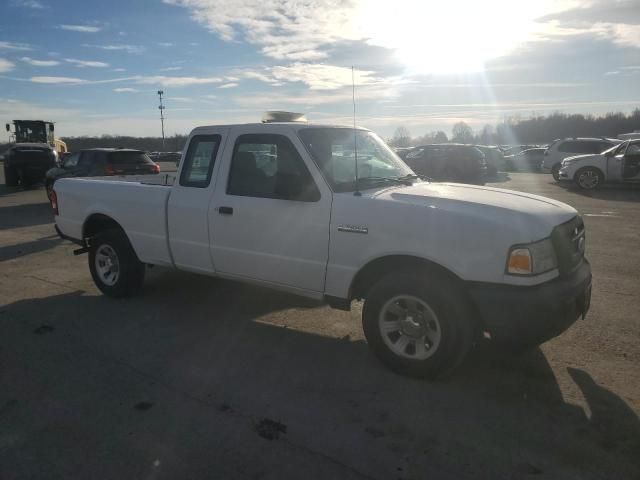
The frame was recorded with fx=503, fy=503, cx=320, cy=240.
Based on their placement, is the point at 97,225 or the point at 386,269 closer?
the point at 386,269

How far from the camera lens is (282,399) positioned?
357cm

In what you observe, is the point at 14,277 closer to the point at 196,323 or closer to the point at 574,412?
the point at 196,323

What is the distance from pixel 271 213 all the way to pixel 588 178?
16.3m

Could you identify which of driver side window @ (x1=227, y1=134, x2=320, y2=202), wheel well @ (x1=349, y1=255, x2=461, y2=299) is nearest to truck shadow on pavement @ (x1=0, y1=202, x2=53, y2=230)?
driver side window @ (x1=227, y1=134, x2=320, y2=202)

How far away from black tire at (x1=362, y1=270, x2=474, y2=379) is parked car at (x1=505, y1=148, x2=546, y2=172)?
31518 millimetres

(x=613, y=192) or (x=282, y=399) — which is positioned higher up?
(x=613, y=192)

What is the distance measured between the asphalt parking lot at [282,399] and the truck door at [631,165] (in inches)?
503

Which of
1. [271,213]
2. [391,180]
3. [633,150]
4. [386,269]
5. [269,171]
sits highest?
[633,150]

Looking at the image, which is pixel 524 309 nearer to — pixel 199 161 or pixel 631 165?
pixel 199 161

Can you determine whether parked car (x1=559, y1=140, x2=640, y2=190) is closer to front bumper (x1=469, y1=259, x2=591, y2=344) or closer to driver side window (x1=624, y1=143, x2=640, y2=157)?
driver side window (x1=624, y1=143, x2=640, y2=157)

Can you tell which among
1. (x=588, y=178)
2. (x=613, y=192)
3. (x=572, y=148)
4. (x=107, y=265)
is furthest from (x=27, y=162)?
(x=572, y=148)

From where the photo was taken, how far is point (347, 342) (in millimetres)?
4578

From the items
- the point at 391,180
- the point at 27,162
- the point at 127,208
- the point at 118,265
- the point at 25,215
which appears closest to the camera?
the point at 391,180

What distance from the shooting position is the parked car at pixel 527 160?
1292 inches
